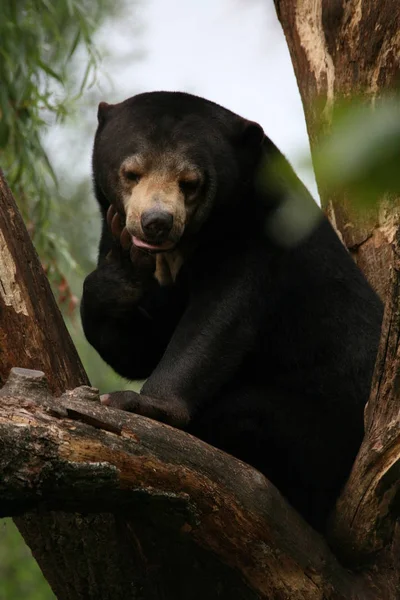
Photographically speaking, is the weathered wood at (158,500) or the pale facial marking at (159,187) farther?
the pale facial marking at (159,187)

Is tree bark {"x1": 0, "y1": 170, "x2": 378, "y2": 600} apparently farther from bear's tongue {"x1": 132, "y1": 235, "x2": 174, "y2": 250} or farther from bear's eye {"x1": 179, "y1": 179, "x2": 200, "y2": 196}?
bear's eye {"x1": 179, "y1": 179, "x2": 200, "y2": 196}

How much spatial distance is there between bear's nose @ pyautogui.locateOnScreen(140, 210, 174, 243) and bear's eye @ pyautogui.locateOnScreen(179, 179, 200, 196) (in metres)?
0.23

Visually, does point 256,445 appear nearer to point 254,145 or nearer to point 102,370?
point 254,145

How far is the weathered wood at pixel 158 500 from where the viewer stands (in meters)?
1.90

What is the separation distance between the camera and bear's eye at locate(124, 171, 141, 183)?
3094 millimetres

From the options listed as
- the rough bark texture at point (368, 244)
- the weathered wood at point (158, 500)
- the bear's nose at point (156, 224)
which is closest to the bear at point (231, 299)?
the bear's nose at point (156, 224)

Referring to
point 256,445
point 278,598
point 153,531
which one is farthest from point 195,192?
point 278,598

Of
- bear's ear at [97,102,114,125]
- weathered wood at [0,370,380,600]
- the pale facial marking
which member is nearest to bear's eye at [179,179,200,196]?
the pale facial marking

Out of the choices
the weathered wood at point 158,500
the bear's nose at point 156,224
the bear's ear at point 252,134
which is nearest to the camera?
the weathered wood at point 158,500

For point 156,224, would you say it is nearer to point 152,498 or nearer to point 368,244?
point 152,498

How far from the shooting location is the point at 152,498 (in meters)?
2.19

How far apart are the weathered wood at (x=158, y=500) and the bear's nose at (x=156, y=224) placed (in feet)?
2.78

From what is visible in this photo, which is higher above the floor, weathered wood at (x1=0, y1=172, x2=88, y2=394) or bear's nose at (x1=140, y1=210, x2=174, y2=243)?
bear's nose at (x1=140, y1=210, x2=174, y2=243)

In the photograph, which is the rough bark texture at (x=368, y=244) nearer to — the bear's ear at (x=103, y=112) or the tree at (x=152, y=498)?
the tree at (x=152, y=498)
